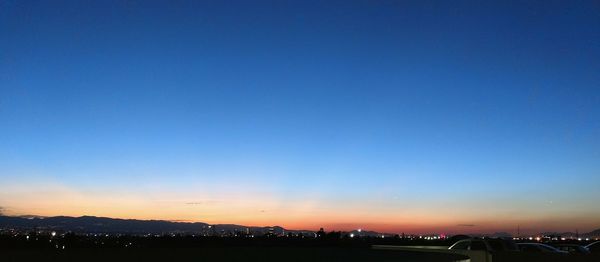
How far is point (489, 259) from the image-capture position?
15.1 m

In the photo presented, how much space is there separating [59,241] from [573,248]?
35.2 metres

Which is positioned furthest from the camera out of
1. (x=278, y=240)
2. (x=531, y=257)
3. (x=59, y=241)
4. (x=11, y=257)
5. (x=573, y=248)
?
(x=278, y=240)

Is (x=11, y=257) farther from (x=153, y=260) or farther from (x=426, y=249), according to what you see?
(x=426, y=249)

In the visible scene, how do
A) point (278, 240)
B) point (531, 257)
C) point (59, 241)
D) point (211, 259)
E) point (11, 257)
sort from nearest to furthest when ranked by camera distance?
point (531, 257) < point (11, 257) < point (211, 259) < point (59, 241) < point (278, 240)

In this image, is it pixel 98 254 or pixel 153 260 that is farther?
pixel 98 254

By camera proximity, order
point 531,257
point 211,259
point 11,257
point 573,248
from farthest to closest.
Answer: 1. point 573,248
2. point 211,259
3. point 11,257
4. point 531,257

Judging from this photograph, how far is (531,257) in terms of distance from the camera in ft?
49.3

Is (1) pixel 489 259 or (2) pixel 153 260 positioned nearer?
(1) pixel 489 259

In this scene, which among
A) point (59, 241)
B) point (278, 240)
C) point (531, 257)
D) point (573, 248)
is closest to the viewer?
point (531, 257)

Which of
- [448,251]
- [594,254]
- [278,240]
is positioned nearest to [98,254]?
[448,251]

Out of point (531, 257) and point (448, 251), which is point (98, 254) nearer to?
point (448, 251)

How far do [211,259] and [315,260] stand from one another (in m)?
4.11

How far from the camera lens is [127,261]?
79.0 feet

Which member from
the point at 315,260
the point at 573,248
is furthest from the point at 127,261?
the point at 573,248
